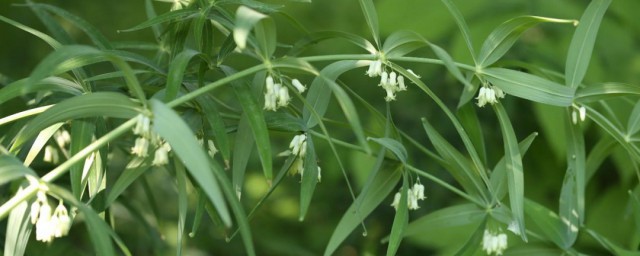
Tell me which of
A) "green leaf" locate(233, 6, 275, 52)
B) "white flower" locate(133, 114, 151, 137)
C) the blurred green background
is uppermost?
the blurred green background

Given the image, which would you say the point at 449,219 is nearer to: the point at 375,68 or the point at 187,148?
the point at 375,68

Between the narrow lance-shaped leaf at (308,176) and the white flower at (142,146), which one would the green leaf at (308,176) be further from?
the white flower at (142,146)

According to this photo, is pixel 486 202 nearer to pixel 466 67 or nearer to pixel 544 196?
pixel 466 67

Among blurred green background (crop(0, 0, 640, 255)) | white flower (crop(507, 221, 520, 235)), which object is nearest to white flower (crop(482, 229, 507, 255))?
white flower (crop(507, 221, 520, 235))

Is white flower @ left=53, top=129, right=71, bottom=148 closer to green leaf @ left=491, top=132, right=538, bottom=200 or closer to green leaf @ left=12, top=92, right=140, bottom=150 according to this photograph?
green leaf @ left=12, top=92, right=140, bottom=150

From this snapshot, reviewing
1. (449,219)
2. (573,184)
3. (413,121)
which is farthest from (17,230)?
(413,121)

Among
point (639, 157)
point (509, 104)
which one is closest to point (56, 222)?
point (639, 157)
